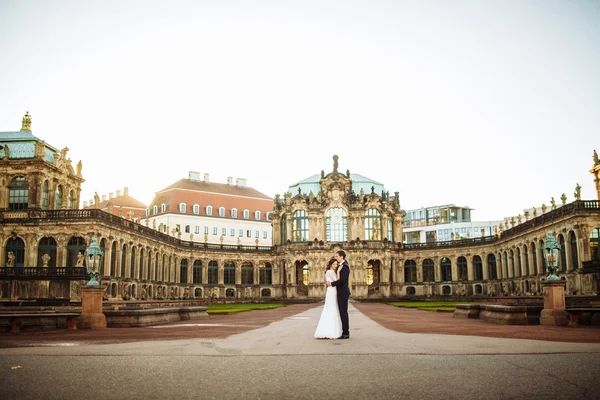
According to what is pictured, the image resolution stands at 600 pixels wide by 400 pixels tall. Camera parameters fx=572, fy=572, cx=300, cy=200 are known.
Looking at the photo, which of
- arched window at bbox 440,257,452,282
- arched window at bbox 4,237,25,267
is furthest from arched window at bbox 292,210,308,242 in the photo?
arched window at bbox 4,237,25,267

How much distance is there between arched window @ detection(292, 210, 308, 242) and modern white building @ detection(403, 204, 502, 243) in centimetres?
5067

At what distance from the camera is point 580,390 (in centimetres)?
913

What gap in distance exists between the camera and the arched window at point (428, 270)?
94188mm

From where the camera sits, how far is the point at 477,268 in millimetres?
89312

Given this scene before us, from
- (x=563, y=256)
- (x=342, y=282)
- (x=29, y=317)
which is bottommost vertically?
(x=29, y=317)

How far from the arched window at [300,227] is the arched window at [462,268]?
977 inches

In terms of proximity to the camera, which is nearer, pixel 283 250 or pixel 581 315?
pixel 581 315

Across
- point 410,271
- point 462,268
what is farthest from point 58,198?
point 462,268

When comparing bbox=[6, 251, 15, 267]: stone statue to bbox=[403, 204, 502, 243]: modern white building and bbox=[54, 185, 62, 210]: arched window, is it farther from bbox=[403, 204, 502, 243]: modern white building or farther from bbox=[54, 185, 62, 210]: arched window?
bbox=[403, 204, 502, 243]: modern white building

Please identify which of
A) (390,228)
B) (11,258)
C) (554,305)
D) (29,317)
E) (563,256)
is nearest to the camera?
(29,317)

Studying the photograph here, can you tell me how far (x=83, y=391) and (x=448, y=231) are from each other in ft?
438

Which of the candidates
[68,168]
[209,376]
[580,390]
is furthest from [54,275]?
[580,390]

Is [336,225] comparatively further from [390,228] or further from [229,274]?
[229,274]

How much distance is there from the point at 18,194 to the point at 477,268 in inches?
2572
